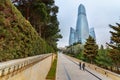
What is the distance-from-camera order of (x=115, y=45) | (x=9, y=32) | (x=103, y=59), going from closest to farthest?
(x=9, y=32), (x=115, y=45), (x=103, y=59)

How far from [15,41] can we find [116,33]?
48775 mm

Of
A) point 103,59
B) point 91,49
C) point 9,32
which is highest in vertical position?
point 91,49

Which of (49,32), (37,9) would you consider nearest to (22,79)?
(37,9)

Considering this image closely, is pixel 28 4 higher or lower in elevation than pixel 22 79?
higher

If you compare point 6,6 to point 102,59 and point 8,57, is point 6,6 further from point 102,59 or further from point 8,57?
point 102,59

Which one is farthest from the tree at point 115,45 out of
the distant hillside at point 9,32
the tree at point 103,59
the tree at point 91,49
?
the distant hillside at point 9,32

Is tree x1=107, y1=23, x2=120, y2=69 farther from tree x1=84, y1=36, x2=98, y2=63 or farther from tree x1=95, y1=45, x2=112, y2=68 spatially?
tree x1=84, y1=36, x2=98, y2=63

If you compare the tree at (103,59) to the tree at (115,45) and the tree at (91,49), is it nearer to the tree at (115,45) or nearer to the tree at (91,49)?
the tree at (91,49)

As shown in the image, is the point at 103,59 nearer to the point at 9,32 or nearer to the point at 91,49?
the point at 91,49

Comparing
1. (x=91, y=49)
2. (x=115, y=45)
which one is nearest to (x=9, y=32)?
(x=115, y=45)

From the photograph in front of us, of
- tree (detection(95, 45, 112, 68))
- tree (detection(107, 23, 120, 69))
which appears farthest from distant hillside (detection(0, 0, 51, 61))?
tree (detection(95, 45, 112, 68))

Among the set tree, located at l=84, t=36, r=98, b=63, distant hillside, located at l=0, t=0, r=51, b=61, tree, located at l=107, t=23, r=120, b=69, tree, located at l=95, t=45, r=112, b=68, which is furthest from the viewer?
tree, located at l=84, t=36, r=98, b=63

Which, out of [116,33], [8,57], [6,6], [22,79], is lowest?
[22,79]

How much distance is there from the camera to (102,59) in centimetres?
8419
